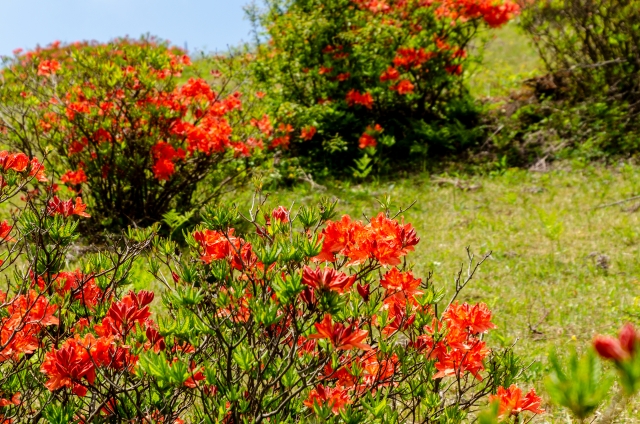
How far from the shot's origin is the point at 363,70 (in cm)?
803

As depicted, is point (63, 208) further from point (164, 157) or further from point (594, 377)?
point (164, 157)

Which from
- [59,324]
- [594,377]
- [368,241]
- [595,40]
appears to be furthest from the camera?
[595,40]

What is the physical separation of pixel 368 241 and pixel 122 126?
13.4 ft

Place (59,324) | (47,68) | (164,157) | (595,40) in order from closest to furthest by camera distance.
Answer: (59,324) → (164,157) → (47,68) → (595,40)

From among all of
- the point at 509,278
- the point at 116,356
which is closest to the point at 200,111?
the point at 509,278

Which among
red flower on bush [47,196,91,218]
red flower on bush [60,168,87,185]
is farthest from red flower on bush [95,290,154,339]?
red flower on bush [60,168,87,185]

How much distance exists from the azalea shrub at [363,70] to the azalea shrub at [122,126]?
7.49 ft

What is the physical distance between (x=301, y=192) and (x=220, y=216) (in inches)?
206

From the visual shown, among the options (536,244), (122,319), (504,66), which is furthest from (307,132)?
(504,66)

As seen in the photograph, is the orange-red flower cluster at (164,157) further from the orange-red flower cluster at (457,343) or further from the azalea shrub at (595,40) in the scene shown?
the azalea shrub at (595,40)

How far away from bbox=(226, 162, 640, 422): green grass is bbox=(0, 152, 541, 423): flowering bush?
34.4 inches

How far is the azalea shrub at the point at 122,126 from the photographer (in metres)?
4.99

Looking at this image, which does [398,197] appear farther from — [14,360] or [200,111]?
[14,360]

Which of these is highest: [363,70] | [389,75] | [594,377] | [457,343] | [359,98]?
[363,70]
